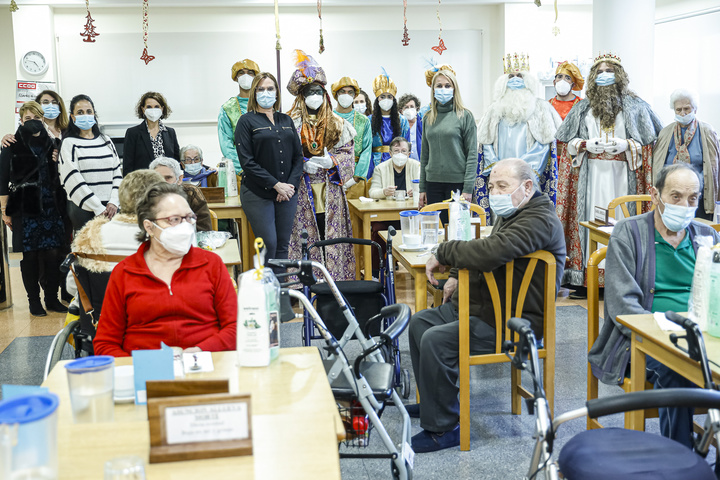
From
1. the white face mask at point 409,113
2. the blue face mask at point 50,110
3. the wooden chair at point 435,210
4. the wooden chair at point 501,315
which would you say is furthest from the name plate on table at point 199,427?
the white face mask at point 409,113

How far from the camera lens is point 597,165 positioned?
5.45m

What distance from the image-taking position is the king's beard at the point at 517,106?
545cm

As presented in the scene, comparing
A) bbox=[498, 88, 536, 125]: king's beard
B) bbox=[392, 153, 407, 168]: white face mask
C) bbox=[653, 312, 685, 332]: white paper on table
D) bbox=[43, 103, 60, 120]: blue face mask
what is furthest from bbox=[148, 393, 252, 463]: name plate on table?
bbox=[392, 153, 407, 168]: white face mask

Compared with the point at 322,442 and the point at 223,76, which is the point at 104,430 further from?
the point at 223,76

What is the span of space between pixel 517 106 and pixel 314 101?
5.09ft

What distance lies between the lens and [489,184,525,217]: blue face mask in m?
3.06

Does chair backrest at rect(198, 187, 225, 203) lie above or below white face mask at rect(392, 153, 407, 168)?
below

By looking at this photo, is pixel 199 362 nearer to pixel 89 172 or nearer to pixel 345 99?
pixel 89 172

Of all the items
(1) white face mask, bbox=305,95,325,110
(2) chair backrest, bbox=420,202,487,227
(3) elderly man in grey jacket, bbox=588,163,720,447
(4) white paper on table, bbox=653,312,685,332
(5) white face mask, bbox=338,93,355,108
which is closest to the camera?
(4) white paper on table, bbox=653,312,685,332

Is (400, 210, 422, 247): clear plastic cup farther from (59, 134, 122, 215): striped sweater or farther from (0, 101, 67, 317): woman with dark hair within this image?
(0, 101, 67, 317): woman with dark hair

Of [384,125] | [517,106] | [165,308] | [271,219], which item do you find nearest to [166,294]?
[165,308]

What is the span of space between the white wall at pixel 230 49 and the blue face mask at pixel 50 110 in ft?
11.8

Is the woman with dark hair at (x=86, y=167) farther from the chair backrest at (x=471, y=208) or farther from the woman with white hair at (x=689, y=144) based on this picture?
the woman with white hair at (x=689, y=144)

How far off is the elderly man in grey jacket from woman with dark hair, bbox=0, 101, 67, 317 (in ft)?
13.6
